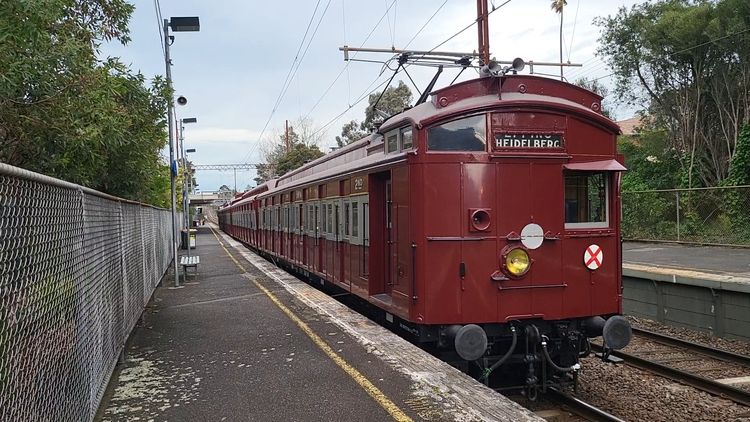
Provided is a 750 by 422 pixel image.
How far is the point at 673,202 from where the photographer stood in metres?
21.8

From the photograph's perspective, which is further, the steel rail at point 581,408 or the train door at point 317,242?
the train door at point 317,242

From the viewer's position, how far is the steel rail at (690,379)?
7138 mm

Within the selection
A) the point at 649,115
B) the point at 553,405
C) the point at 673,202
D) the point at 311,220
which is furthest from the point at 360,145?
the point at 649,115

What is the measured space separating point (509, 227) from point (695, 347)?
17.6ft

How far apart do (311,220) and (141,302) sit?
471 centimetres

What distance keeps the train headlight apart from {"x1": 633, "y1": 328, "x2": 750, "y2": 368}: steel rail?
4.64 meters

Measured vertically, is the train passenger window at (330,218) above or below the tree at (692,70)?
below

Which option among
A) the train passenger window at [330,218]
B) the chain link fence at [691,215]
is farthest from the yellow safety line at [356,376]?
the chain link fence at [691,215]

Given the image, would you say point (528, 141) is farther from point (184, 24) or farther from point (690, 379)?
point (184, 24)

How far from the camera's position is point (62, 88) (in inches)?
302

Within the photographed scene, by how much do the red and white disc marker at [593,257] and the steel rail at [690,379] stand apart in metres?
1.12

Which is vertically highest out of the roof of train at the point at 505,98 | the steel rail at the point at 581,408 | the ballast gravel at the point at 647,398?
the roof of train at the point at 505,98

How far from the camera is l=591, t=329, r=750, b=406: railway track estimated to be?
740 cm

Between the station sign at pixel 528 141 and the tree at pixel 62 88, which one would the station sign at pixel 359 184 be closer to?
the station sign at pixel 528 141
